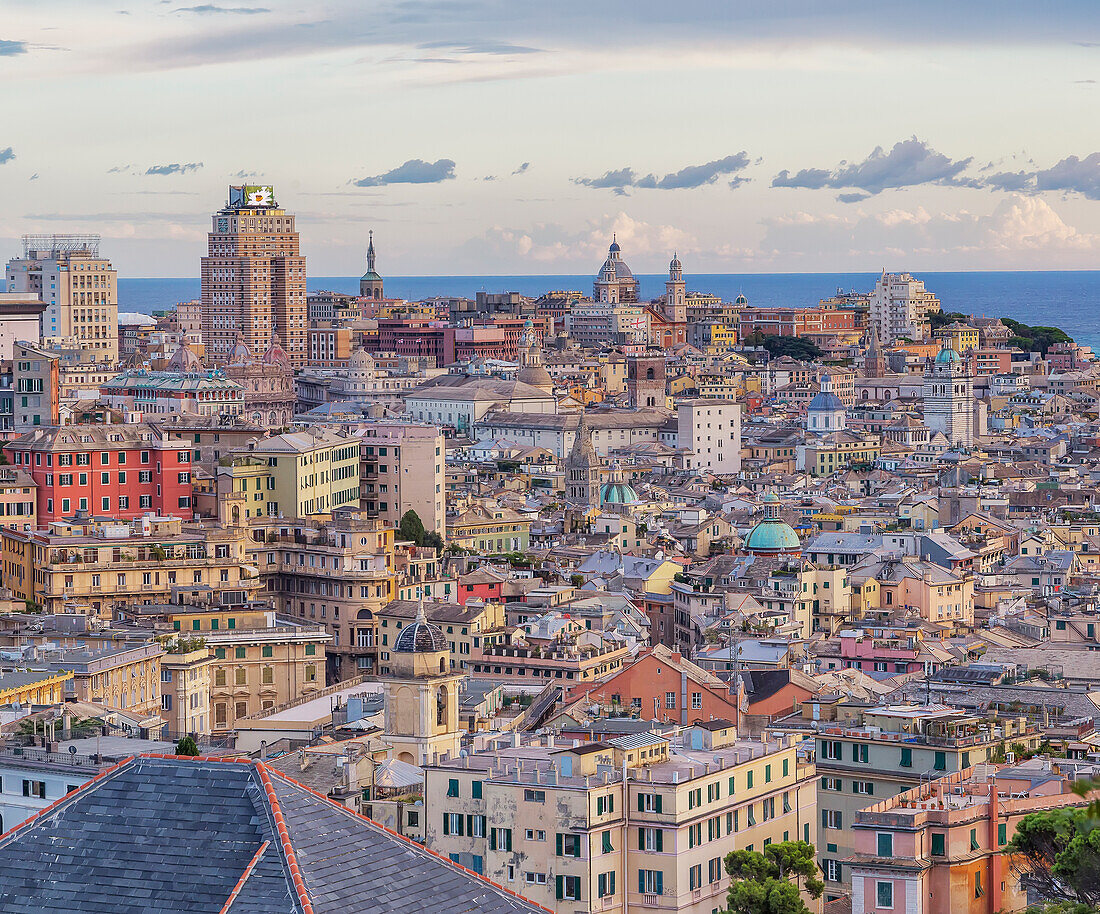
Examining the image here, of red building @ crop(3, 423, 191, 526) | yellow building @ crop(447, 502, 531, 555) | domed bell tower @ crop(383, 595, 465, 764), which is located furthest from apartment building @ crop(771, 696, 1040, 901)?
yellow building @ crop(447, 502, 531, 555)

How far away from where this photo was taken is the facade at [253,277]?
624ft

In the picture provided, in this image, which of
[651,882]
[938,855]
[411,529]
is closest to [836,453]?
[411,529]

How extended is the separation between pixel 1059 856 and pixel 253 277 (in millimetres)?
162093

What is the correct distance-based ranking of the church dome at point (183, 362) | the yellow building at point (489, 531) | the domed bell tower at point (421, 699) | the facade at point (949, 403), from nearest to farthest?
the domed bell tower at point (421, 699)
the yellow building at point (489, 531)
the church dome at point (183, 362)
the facade at point (949, 403)

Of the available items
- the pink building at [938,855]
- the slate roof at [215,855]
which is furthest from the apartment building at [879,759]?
the slate roof at [215,855]

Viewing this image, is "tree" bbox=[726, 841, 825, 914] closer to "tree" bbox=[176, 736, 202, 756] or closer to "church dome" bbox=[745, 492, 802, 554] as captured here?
"tree" bbox=[176, 736, 202, 756]

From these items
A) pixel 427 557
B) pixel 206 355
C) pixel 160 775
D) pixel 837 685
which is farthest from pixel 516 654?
pixel 206 355

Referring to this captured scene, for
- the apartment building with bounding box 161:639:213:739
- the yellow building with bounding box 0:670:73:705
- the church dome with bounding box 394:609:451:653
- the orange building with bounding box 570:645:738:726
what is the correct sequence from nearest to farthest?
the church dome with bounding box 394:609:451:653 → the yellow building with bounding box 0:670:73:705 → the orange building with bounding box 570:645:738:726 → the apartment building with bounding box 161:639:213:739

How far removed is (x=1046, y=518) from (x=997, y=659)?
42015 millimetres

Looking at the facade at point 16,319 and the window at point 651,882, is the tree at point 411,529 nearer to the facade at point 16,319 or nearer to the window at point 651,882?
the window at point 651,882

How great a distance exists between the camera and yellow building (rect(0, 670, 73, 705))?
48469 millimetres

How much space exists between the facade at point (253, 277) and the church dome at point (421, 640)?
143160 mm

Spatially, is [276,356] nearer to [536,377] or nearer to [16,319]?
[536,377]

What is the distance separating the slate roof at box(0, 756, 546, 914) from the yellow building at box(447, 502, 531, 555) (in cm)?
6195
